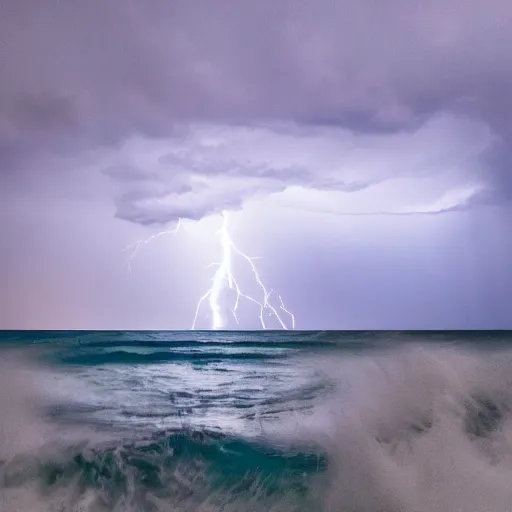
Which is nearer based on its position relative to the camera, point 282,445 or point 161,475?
point 161,475

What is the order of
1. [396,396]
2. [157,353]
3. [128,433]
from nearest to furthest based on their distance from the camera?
1. [128,433]
2. [396,396]
3. [157,353]

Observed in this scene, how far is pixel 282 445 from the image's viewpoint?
368 centimetres

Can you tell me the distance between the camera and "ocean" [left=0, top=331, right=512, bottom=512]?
2686 mm

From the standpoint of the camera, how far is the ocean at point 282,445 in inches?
106

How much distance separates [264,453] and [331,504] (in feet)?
3.14

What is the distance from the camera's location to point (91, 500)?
266 centimetres

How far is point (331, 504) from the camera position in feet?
8.75

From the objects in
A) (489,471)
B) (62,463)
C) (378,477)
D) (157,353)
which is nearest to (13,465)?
(62,463)

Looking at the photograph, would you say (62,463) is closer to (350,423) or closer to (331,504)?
(331,504)

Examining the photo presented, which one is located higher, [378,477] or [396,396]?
[396,396]

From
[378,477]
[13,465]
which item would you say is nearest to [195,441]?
[13,465]

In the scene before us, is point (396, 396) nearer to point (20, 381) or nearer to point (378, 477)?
point (378, 477)

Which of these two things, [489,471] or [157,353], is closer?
[489,471]

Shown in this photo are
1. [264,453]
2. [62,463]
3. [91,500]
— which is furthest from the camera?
[264,453]
